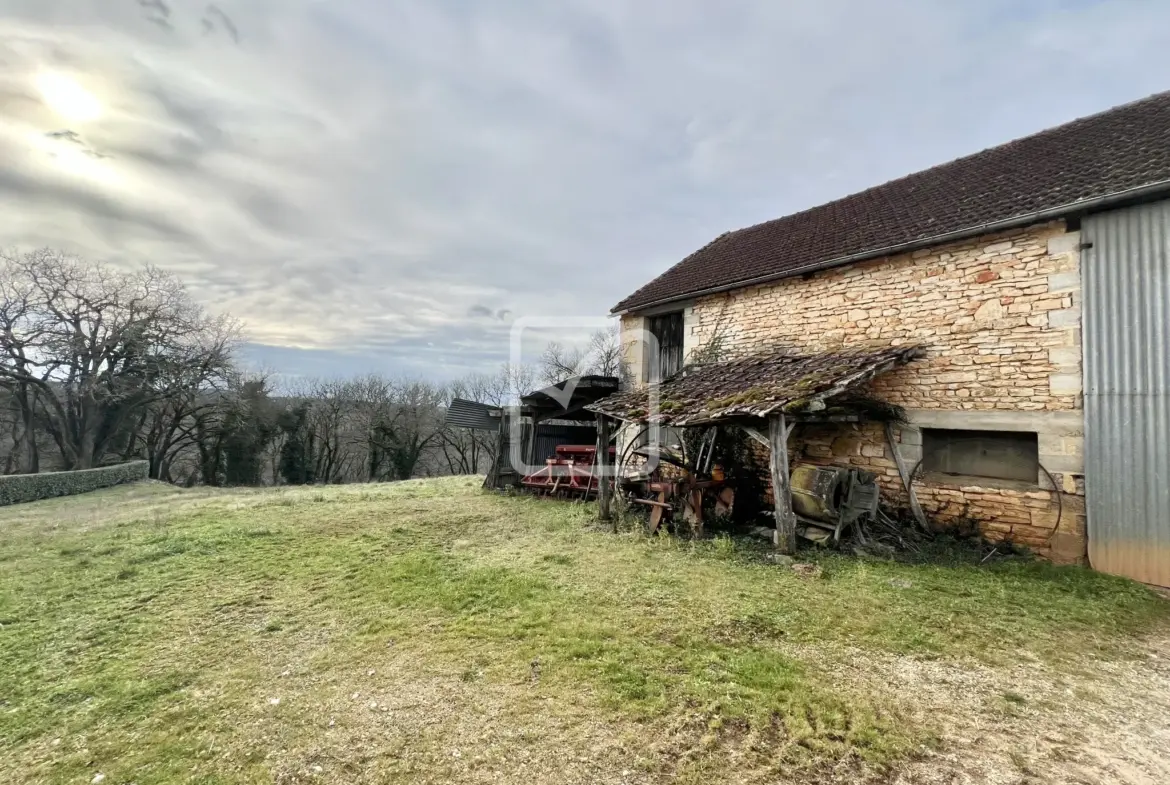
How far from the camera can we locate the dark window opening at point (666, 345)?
428 inches

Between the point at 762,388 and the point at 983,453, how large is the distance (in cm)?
301

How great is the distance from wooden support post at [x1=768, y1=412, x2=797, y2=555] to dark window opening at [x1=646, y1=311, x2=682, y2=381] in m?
4.65

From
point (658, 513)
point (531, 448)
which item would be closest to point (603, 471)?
point (658, 513)

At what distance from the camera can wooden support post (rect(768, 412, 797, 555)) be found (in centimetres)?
608

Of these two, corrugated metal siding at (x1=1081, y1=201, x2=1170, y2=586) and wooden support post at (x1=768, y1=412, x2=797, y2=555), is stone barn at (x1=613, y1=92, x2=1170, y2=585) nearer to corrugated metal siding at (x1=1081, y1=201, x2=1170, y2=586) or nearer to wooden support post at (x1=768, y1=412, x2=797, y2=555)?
corrugated metal siding at (x1=1081, y1=201, x2=1170, y2=586)

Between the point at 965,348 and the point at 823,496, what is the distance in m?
2.71

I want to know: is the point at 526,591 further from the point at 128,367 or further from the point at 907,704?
the point at 128,367

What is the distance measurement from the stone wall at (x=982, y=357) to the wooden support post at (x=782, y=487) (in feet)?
6.53

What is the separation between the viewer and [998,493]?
19.8 ft

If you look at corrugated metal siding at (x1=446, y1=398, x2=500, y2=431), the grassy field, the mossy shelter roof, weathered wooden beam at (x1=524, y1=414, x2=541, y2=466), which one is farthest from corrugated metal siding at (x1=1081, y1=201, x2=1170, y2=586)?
corrugated metal siding at (x1=446, y1=398, x2=500, y2=431)

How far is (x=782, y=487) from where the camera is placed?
615 cm

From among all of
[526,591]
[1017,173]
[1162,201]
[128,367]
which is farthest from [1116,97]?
[128,367]

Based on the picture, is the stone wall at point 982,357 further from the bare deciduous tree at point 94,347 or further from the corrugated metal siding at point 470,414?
the bare deciduous tree at point 94,347

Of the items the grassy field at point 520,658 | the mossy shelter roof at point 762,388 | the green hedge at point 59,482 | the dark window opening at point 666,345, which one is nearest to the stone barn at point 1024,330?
the mossy shelter roof at point 762,388
